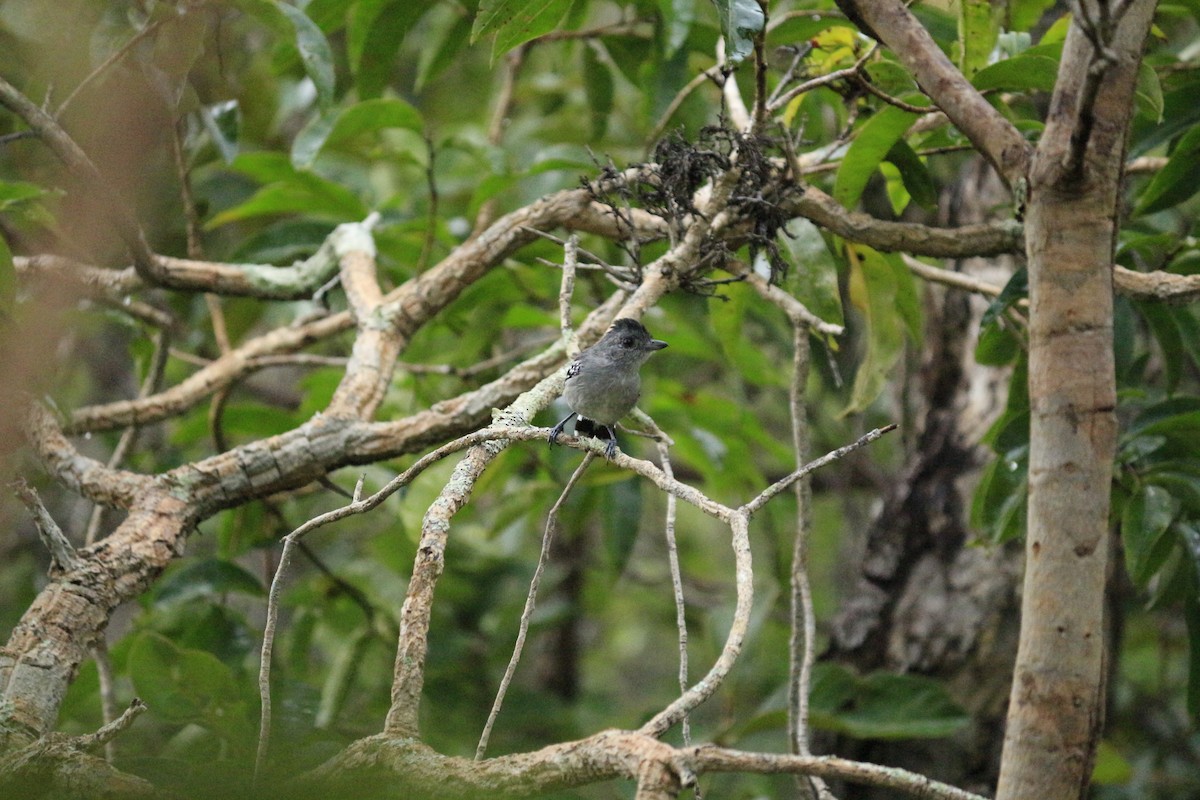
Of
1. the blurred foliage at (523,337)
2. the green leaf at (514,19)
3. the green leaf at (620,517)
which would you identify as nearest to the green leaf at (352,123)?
the blurred foliage at (523,337)

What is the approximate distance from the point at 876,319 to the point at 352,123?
2.06 metres

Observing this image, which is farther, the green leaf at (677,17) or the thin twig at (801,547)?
the green leaf at (677,17)

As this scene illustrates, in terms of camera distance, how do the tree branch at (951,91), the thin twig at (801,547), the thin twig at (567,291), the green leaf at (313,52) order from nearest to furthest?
the tree branch at (951,91) → the thin twig at (801,547) → the thin twig at (567,291) → the green leaf at (313,52)

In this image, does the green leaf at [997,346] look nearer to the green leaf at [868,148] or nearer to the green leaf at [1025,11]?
the green leaf at [868,148]

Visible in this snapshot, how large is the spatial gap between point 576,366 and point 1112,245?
1.38 meters

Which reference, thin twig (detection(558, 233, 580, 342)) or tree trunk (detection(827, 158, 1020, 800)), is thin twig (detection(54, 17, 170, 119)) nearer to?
thin twig (detection(558, 233, 580, 342))

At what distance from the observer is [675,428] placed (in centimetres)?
448

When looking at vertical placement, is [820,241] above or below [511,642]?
above

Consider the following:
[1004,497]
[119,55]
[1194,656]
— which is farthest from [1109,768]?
[119,55]

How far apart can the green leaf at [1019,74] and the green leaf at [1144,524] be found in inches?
46.2

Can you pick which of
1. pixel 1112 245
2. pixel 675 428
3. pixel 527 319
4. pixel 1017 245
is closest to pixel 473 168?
pixel 527 319

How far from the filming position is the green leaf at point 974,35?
2898 millimetres

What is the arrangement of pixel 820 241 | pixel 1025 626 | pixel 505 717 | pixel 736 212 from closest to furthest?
pixel 1025 626 → pixel 736 212 → pixel 820 241 → pixel 505 717

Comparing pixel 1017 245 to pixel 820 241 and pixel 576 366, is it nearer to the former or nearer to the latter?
pixel 820 241
